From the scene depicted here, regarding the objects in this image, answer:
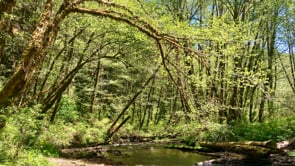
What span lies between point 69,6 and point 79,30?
11.8 meters

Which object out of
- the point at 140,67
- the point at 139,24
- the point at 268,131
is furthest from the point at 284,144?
the point at 139,24

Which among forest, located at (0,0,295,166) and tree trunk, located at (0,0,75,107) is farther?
forest, located at (0,0,295,166)

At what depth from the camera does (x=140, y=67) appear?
19.3 meters

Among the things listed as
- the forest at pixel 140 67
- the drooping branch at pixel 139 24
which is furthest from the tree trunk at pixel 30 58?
the drooping branch at pixel 139 24

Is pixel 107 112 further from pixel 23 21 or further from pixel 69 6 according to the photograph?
pixel 69 6

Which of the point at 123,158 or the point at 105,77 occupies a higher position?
the point at 105,77

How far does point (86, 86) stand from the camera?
31.1 metres

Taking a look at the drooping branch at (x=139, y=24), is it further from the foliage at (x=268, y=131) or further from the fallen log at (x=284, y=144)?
the foliage at (x=268, y=131)

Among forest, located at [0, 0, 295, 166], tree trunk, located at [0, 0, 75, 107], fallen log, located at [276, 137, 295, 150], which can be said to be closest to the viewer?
tree trunk, located at [0, 0, 75, 107]

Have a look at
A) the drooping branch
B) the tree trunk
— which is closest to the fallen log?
the drooping branch

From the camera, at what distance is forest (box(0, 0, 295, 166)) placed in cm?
615

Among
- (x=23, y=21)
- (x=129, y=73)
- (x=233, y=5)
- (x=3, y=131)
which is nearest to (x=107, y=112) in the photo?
(x=129, y=73)

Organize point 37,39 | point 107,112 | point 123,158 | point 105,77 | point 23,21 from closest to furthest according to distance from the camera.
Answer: point 37,39 < point 23,21 < point 123,158 < point 107,112 < point 105,77

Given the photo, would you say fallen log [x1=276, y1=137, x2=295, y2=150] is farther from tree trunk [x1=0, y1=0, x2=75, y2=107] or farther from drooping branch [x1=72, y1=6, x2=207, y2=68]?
tree trunk [x1=0, y1=0, x2=75, y2=107]
